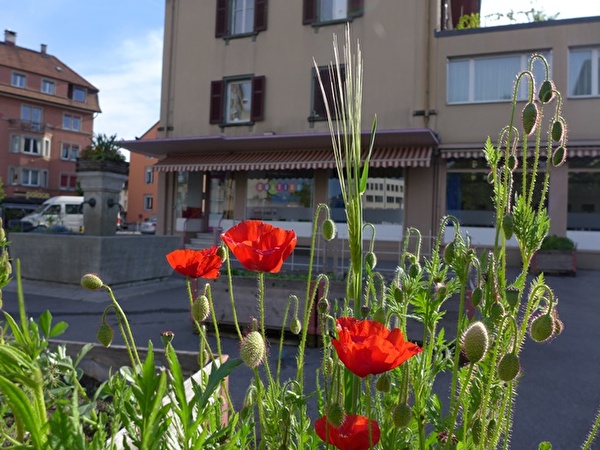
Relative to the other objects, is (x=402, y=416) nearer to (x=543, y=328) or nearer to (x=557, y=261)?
(x=543, y=328)

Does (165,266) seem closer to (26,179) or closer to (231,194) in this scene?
(231,194)

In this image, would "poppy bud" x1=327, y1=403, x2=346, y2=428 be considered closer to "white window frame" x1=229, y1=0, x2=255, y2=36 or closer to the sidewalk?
the sidewalk

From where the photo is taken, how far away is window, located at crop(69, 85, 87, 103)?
42.5 metres

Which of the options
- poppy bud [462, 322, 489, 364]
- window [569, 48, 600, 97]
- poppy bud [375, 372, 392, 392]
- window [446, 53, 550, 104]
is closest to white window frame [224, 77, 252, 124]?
window [446, 53, 550, 104]

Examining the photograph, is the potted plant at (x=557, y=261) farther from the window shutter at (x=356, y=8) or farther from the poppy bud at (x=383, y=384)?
the poppy bud at (x=383, y=384)

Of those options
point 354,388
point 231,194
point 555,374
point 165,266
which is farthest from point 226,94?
point 354,388

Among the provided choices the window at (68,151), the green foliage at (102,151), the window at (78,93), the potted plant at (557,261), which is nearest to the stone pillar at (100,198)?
the green foliage at (102,151)

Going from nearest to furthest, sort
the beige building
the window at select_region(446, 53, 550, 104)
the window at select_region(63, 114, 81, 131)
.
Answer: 1. the beige building
2. the window at select_region(446, 53, 550, 104)
3. the window at select_region(63, 114, 81, 131)

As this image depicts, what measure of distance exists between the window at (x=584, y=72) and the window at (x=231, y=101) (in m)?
9.24

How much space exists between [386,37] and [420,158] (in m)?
4.06

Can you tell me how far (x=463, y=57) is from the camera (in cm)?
1405

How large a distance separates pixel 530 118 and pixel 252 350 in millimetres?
624

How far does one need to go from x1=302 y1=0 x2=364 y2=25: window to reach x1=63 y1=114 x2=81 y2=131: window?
32505 millimetres

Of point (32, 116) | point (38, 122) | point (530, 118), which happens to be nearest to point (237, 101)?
point (530, 118)
